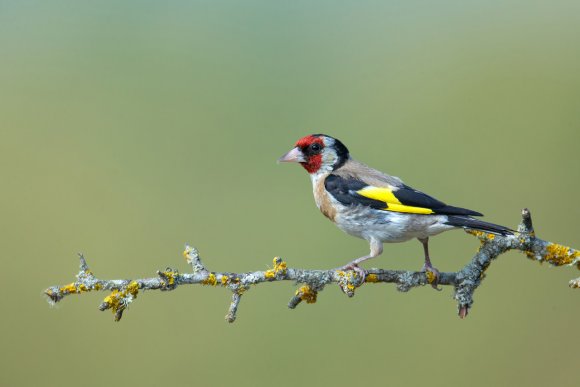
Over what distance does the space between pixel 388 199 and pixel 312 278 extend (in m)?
1.24

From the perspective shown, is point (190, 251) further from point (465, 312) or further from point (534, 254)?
point (534, 254)

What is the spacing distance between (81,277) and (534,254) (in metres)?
3.17

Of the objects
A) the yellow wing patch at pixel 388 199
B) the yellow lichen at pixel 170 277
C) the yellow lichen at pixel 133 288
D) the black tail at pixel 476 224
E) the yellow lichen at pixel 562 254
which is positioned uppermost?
the yellow wing patch at pixel 388 199

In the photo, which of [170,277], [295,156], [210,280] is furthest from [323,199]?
[170,277]

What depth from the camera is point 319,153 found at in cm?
580

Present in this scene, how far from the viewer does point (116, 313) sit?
371cm

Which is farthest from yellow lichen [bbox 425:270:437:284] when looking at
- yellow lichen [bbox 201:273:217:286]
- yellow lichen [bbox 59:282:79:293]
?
yellow lichen [bbox 59:282:79:293]

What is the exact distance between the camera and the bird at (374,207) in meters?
4.98

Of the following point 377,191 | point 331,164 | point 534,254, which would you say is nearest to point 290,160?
point 331,164

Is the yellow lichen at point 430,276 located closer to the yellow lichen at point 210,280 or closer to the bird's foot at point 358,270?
the bird's foot at point 358,270

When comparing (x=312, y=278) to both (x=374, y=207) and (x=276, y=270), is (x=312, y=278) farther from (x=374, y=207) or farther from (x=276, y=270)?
(x=374, y=207)

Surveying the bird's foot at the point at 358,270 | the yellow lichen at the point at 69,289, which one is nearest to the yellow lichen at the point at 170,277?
the yellow lichen at the point at 69,289

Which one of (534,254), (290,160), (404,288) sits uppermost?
(290,160)

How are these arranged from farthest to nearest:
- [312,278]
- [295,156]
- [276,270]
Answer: [295,156] < [312,278] < [276,270]
